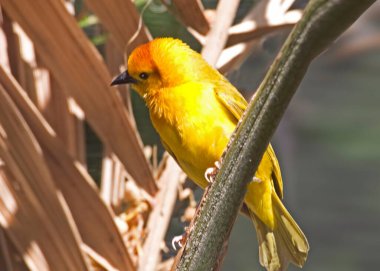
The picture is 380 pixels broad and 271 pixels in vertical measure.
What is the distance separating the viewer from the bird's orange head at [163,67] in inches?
71.7

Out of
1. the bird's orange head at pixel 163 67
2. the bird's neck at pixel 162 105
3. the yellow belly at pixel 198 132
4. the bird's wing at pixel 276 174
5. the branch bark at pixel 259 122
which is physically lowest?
the bird's wing at pixel 276 174

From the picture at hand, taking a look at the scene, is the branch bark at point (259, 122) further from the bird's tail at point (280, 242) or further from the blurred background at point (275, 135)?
the bird's tail at point (280, 242)

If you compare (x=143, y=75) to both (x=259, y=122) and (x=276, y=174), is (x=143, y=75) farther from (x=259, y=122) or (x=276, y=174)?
(x=259, y=122)

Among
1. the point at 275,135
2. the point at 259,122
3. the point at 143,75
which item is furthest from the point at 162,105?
the point at 259,122

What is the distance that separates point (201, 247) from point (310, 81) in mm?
1597

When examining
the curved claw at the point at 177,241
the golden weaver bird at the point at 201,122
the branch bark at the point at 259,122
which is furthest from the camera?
the golden weaver bird at the point at 201,122

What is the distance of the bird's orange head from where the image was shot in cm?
182

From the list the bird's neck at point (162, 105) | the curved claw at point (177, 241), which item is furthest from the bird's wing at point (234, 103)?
the curved claw at point (177, 241)

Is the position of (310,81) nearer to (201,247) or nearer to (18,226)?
(18,226)

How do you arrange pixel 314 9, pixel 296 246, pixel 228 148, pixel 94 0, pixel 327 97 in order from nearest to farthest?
pixel 314 9, pixel 228 148, pixel 94 0, pixel 296 246, pixel 327 97

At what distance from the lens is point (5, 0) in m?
1.52

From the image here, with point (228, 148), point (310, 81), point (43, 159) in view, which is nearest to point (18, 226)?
point (43, 159)

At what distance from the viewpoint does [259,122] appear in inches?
34.0

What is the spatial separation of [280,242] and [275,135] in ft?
2.67
